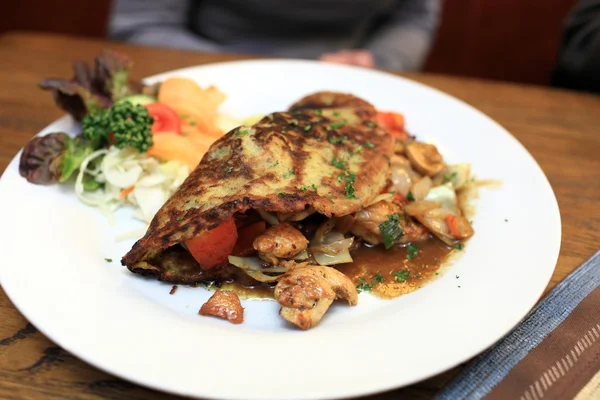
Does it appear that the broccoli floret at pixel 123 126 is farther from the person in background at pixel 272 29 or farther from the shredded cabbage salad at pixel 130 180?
the person in background at pixel 272 29

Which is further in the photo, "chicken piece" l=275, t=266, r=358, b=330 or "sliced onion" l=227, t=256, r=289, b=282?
"sliced onion" l=227, t=256, r=289, b=282

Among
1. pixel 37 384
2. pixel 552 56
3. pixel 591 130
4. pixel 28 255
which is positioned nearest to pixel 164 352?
pixel 37 384

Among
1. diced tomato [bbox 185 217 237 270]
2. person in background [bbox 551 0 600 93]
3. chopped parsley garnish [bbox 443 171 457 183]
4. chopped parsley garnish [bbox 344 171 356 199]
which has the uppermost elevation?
person in background [bbox 551 0 600 93]

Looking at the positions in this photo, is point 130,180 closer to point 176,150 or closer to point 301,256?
point 176,150

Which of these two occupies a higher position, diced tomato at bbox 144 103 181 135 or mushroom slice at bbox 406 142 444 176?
mushroom slice at bbox 406 142 444 176

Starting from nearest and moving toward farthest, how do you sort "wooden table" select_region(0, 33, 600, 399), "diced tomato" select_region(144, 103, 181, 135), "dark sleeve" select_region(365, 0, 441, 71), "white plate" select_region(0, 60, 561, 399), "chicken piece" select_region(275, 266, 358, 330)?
"white plate" select_region(0, 60, 561, 399), "wooden table" select_region(0, 33, 600, 399), "chicken piece" select_region(275, 266, 358, 330), "diced tomato" select_region(144, 103, 181, 135), "dark sleeve" select_region(365, 0, 441, 71)

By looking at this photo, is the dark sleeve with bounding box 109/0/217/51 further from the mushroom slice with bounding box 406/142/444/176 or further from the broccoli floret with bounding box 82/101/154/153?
the mushroom slice with bounding box 406/142/444/176

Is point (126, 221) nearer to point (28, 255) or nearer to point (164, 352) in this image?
point (28, 255)

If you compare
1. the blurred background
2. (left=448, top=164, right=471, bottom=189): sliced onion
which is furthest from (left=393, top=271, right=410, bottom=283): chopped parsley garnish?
the blurred background
